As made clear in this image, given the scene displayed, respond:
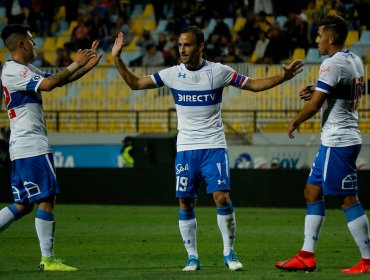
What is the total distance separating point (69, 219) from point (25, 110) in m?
6.84

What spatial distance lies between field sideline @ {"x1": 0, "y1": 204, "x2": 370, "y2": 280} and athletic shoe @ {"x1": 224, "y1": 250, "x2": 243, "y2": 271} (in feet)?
0.26

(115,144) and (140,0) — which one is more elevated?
(140,0)

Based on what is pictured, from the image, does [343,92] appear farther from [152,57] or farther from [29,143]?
[152,57]

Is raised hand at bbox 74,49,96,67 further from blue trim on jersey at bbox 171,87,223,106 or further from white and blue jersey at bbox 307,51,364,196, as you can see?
white and blue jersey at bbox 307,51,364,196

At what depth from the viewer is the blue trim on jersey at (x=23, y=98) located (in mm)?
9633

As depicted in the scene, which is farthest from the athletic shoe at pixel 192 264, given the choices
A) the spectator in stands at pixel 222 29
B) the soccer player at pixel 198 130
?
the spectator in stands at pixel 222 29

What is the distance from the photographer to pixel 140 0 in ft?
95.3

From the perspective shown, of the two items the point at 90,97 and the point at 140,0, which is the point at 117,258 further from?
the point at 140,0

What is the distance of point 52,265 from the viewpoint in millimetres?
9523

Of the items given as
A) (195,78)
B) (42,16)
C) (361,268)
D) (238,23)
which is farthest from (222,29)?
(361,268)

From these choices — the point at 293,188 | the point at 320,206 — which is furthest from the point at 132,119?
the point at 320,206

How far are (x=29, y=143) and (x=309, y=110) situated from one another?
9.14 feet

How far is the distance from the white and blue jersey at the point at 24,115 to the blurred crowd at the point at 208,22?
13.2 meters

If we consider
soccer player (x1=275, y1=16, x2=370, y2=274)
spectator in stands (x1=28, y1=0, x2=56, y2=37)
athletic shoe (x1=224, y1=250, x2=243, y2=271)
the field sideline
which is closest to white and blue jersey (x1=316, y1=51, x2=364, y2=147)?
soccer player (x1=275, y1=16, x2=370, y2=274)
